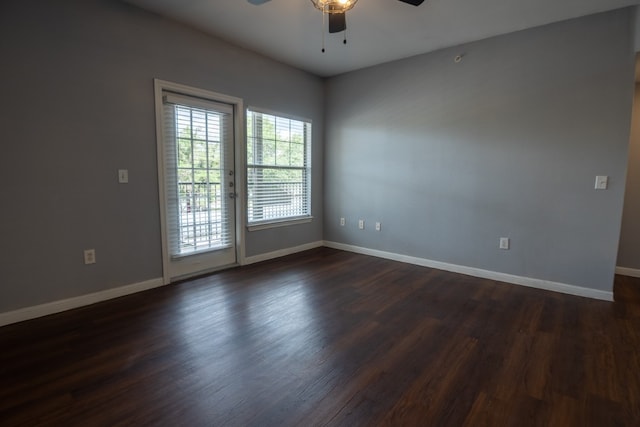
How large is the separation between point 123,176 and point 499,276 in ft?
13.0

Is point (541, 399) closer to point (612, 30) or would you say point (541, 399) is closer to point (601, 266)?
point (601, 266)

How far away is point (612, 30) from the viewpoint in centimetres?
275

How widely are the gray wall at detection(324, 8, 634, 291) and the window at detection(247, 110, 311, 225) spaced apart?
2.62 feet

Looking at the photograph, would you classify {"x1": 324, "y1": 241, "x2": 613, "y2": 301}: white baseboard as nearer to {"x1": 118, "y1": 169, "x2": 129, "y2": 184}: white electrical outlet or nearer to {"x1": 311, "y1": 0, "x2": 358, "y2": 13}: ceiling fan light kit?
{"x1": 311, "y1": 0, "x2": 358, "y2": 13}: ceiling fan light kit

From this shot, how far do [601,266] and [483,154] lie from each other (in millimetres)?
1516

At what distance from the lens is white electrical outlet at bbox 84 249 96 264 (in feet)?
8.68

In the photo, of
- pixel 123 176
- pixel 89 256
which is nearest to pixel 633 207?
pixel 123 176

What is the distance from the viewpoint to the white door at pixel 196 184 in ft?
10.3

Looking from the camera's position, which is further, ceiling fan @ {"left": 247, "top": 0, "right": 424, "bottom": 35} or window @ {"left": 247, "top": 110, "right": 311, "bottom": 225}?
window @ {"left": 247, "top": 110, "right": 311, "bottom": 225}

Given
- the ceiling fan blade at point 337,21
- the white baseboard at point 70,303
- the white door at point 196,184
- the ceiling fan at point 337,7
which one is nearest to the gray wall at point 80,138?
the white baseboard at point 70,303

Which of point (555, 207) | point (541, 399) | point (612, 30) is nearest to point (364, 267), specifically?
point (555, 207)

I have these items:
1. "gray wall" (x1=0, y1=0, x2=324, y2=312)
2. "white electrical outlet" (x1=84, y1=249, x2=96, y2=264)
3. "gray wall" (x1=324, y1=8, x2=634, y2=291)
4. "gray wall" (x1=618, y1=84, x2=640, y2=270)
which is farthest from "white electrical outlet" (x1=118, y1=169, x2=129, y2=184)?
"gray wall" (x1=618, y1=84, x2=640, y2=270)

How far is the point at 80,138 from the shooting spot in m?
2.56

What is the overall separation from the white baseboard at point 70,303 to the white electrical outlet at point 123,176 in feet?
3.19
